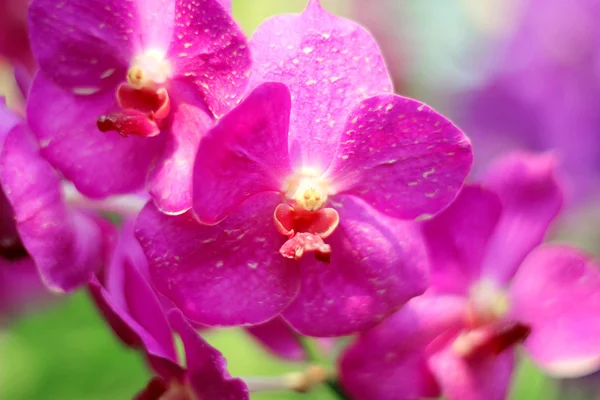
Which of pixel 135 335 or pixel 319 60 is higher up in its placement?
pixel 319 60

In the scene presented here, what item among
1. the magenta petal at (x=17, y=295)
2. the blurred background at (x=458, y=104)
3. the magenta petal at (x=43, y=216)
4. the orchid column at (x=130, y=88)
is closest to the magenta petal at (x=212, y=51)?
the orchid column at (x=130, y=88)

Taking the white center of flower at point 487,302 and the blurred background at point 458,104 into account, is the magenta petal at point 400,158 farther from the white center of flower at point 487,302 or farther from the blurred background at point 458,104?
the blurred background at point 458,104

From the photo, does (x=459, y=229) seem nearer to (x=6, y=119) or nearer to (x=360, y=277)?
(x=360, y=277)

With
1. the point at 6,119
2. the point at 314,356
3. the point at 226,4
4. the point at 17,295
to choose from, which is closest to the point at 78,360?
the point at 17,295

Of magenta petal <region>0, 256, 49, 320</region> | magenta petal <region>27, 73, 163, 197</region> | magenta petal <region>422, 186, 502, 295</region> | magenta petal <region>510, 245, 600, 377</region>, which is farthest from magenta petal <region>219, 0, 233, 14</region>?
magenta petal <region>0, 256, 49, 320</region>

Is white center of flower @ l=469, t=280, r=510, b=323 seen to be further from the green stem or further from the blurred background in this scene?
the blurred background
